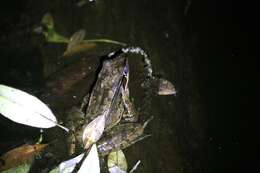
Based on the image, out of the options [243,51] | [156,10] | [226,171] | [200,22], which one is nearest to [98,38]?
[156,10]

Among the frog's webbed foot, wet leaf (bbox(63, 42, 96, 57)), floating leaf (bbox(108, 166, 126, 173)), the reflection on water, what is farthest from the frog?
wet leaf (bbox(63, 42, 96, 57))

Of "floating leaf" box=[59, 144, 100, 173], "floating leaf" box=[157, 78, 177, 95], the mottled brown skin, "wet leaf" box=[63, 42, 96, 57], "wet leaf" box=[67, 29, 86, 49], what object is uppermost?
"wet leaf" box=[67, 29, 86, 49]

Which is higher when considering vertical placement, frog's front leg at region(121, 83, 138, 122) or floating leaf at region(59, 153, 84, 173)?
frog's front leg at region(121, 83, 138, 122)

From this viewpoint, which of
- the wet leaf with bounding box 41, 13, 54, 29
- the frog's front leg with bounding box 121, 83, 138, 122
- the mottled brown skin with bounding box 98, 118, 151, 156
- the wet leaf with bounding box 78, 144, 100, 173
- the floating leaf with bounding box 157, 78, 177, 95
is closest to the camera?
the wet leaf with bounding box 78, 144, 100, 173

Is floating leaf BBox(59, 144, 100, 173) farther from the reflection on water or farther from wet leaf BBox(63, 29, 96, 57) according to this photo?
wet leaf BBox(63, 29, 96, 57)

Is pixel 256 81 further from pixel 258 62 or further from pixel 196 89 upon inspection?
pixel 196 89

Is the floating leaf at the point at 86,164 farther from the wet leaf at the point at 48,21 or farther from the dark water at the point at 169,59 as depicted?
the wet leaf at the point at 48,21

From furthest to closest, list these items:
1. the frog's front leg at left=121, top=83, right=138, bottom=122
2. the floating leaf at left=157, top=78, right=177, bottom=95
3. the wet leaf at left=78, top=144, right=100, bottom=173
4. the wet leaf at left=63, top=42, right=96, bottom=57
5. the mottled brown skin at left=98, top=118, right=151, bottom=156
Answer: the wet leaf at left=63, top=42, right=96, bottom=57
the floating leaf at left=157, top=78, right=177, bottom=95
the frog's front leg at left=121, top=83, right=138, bottom=122
the mottled brown skin at left=98, top=118, right=151, bottom=156
the wet leaf at left=78, top=144, right=100, bottom=173
